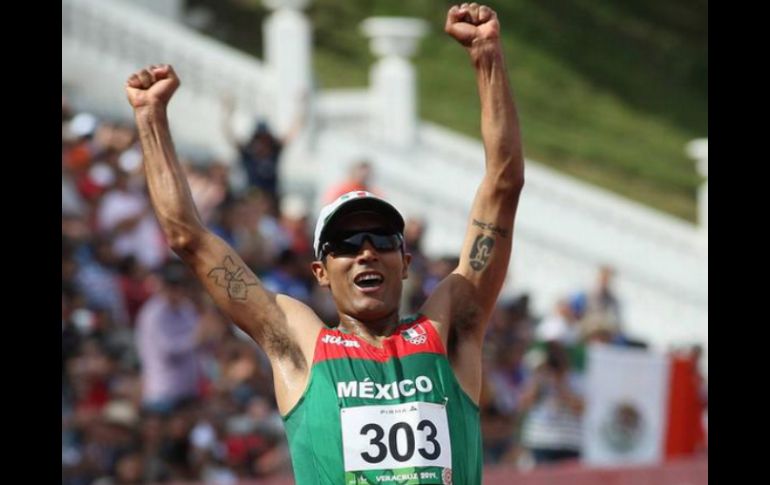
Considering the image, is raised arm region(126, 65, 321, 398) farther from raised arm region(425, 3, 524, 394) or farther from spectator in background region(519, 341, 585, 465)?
spectator in background region(519, 341, 585, 465)

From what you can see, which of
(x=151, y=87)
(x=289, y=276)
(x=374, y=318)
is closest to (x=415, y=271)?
(x=289, y=276)

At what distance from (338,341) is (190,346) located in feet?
24.0

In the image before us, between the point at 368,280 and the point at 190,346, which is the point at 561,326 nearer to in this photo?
the point at 190,346

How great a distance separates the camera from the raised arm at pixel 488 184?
7.62 m

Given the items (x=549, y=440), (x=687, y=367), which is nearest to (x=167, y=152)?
(x=549, y=440)

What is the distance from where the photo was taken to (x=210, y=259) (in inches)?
295

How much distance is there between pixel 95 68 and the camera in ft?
72.1

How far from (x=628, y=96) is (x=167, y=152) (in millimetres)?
28137

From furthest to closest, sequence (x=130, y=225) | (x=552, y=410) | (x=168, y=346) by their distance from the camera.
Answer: (x=552, y=410) → (x=130, y=225) → (x=168, y=346)

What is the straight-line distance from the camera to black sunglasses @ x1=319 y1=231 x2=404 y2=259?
24.0 feet

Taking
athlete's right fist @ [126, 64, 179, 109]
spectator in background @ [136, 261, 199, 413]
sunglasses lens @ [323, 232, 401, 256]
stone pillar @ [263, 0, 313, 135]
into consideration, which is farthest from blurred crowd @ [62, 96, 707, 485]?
sunglasses lens @ [323, 232, 401, 256]

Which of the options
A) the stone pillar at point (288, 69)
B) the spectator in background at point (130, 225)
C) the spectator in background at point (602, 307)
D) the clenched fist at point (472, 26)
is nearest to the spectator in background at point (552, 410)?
the spectator in background at point (602, 307)

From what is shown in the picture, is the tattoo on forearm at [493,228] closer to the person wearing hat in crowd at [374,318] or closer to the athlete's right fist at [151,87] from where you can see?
the person wearing hat in crowd at [374,318]
